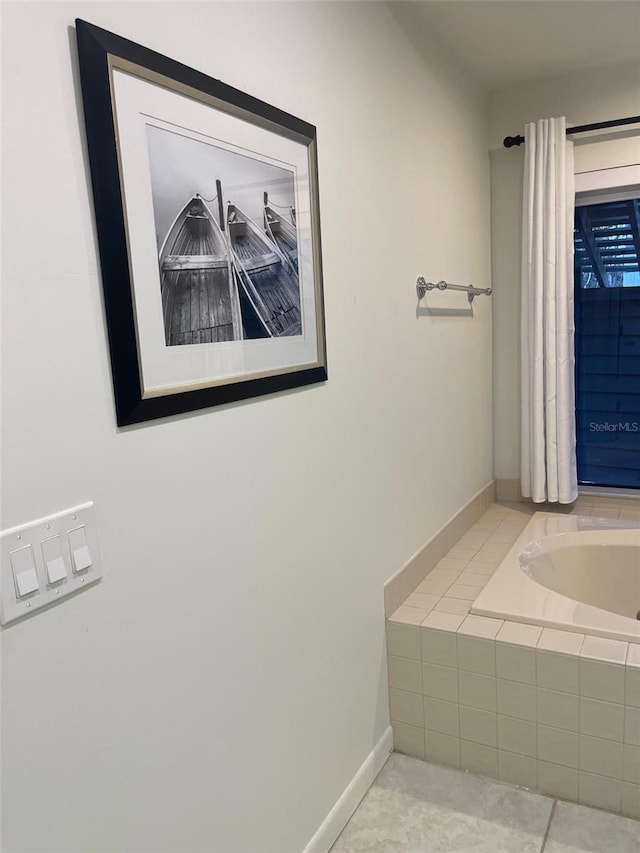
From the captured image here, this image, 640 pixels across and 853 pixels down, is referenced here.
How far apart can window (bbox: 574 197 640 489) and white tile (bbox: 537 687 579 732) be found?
5.16 feet

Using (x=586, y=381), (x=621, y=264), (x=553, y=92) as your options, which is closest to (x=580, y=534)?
(x=586, y=381)

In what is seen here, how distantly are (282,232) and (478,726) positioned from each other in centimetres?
155

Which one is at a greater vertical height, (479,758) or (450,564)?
(450,564)

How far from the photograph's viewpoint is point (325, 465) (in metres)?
1.65

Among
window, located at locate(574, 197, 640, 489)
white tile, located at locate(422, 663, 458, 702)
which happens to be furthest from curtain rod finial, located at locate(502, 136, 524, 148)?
white tile, located at locate(422, 663, 458, 702)

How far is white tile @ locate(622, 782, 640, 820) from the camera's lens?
68.0 inches

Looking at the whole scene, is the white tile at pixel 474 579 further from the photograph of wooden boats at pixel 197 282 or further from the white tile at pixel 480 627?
the photograph of wooden boats at pixel 197 282

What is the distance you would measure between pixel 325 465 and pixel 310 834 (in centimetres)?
95

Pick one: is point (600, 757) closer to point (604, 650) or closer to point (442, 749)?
point (604, 650)

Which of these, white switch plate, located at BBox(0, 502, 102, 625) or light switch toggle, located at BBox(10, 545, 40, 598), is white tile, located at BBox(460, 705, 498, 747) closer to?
white switch plate, located at BBox(0, 502, 102, 625)

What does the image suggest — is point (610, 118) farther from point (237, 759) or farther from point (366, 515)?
point (237, 759)

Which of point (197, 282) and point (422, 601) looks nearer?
point (197, 282)

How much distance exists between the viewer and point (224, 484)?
1.29m

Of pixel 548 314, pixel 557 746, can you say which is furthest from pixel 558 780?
pixel 548 314
